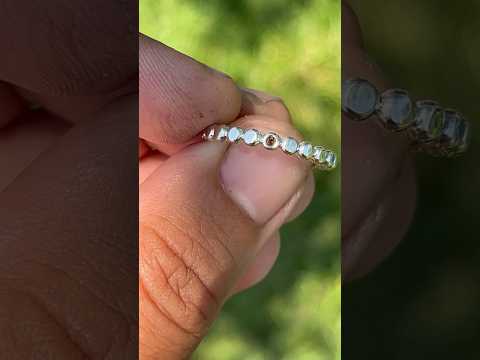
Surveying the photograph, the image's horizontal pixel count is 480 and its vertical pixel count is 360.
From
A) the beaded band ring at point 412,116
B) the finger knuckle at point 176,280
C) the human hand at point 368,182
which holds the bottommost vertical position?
the finger knuckle at point 176,280

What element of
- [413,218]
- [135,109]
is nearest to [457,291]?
[413,218]

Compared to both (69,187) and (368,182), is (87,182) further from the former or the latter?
(368,182)

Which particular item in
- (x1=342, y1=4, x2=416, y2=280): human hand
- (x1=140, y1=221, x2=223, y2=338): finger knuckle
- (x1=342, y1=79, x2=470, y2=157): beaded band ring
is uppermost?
(x1=342, y1=79, x2=470, y2=157): beaded band ring

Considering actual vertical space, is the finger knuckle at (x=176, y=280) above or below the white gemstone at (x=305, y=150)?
below

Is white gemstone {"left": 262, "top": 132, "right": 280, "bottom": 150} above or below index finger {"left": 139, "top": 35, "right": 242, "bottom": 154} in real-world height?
below

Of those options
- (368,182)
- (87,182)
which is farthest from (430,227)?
(87,182)

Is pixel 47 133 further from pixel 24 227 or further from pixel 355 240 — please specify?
pixel 355 240
